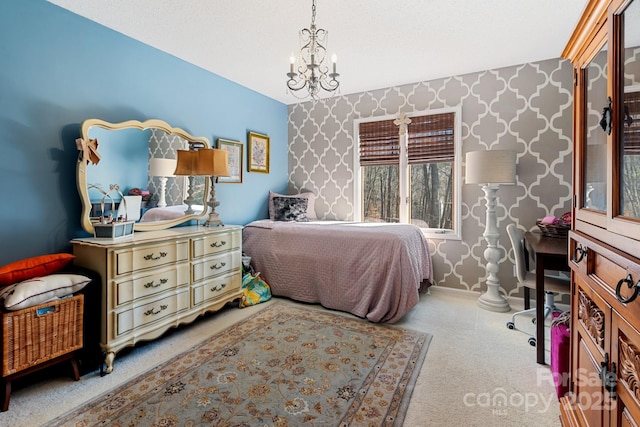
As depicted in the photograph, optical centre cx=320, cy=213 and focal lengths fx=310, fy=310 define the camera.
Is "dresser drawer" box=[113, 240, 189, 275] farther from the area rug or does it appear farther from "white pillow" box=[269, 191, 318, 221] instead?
"white pillow" box=[269, 191, 318, 221]

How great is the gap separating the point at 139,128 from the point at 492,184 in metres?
3.41

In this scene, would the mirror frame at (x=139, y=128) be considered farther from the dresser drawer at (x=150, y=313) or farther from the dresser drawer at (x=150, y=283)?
the dresser drawer at (x=150, y=313)

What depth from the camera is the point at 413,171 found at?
3928 millimetres

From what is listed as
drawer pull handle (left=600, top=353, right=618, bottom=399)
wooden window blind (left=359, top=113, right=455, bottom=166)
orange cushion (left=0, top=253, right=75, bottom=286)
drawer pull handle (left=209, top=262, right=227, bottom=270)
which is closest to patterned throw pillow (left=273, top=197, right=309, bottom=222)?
wooden window blind (left=359, top=113, right=455, bottom=166)

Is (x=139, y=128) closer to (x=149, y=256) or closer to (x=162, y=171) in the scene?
(x=162, y=171)

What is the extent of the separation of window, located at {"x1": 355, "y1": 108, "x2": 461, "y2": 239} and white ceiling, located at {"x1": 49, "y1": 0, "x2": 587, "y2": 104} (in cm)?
66

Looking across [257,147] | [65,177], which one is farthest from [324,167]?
[65,177]

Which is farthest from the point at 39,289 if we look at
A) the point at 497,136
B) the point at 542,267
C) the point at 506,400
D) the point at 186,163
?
the point at 497,136

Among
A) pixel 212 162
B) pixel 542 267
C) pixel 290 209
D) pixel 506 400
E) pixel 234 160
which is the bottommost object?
pixel 506 400

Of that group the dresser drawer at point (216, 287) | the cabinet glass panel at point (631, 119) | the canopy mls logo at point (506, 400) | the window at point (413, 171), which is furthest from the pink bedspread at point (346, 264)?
the cabinet glass panel at point (631, 119)

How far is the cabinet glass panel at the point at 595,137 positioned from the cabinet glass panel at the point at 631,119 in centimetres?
13

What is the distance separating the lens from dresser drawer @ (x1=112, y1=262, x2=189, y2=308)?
2.06 metres

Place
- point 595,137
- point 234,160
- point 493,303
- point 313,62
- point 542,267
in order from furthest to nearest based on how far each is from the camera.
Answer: point 234,160 → point 493,303 → point 542,267 → point 313,62 → point 595,137

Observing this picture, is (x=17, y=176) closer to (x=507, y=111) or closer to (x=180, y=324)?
(x=180, y=324)
